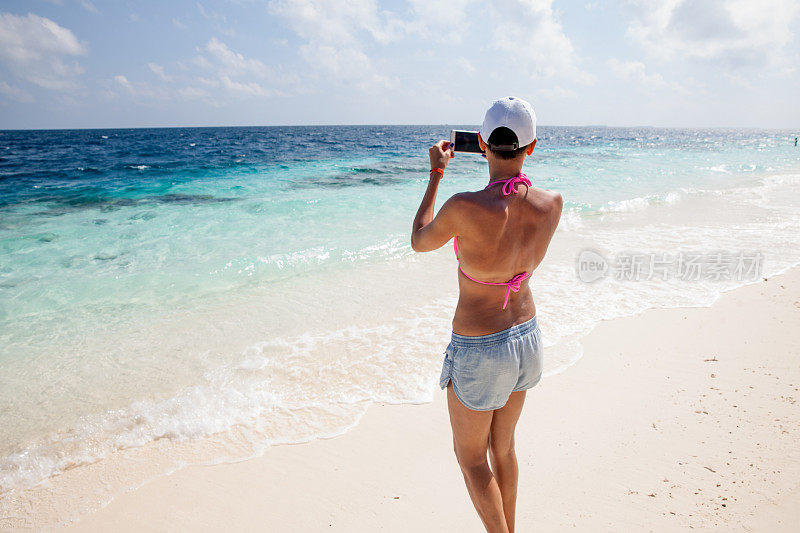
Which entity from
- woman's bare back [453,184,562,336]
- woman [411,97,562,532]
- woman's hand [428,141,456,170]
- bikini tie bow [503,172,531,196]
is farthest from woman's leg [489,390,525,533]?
woman's hand [428,141,456,170]

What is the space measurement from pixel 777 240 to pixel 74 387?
11.3m

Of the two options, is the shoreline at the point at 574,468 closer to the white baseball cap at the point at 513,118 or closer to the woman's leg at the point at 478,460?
the woman's leg at the point at 478,460

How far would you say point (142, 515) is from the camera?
269 cm

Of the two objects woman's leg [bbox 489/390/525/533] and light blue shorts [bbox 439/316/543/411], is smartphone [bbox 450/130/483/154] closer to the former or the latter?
light blue shorts [bbox 439/316/543/411]

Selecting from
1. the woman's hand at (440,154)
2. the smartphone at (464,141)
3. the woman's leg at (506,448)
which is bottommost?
the woman's leg at (506,448)

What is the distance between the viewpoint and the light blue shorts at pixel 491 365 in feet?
6.11

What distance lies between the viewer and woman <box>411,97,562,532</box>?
1729mm

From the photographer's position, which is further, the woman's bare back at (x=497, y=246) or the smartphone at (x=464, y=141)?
the smartphone at (x=464, y=141)

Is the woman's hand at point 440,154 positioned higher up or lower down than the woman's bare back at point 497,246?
higher up

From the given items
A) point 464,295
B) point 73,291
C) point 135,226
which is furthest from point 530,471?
point 135,226

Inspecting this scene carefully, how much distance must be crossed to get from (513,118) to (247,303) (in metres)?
5.04

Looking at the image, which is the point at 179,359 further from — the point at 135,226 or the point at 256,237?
the point at 135,226

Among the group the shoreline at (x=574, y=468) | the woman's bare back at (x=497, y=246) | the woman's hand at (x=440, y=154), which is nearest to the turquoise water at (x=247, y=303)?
the shoreline at (x=574, y=468)

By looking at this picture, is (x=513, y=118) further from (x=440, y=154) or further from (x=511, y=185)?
(x=440, y=154)
